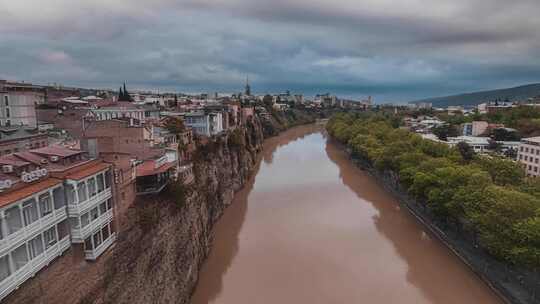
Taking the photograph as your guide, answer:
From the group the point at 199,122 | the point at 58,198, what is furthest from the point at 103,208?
the point at 199,122

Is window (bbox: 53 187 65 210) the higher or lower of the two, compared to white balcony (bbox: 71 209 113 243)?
higher

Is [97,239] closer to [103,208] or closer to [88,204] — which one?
[103,208]

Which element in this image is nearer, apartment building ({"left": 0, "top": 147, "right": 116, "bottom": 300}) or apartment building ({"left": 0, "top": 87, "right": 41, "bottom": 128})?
apartment building ({"left": 0, "top": 147, "right": 116, "bottom": 300})

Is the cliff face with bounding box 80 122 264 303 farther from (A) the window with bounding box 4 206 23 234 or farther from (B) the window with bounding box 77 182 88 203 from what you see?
(A) the window with bounding box 4 206 23 234

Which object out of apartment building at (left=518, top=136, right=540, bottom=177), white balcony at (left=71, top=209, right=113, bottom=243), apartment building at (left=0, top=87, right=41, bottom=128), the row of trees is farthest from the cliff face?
apartment building at (left=518, top=136, right=540, bottom=177)

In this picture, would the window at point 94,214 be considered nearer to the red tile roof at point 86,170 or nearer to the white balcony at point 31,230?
the white balcony at point 31,230

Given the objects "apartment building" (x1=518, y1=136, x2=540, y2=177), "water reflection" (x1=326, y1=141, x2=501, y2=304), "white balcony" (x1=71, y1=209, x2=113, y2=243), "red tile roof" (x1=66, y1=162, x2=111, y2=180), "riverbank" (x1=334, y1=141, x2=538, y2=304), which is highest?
"red tile roof" (x1=66, y1=162, x2=111, y2=180)

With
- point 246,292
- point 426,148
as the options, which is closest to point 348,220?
point 246,292
